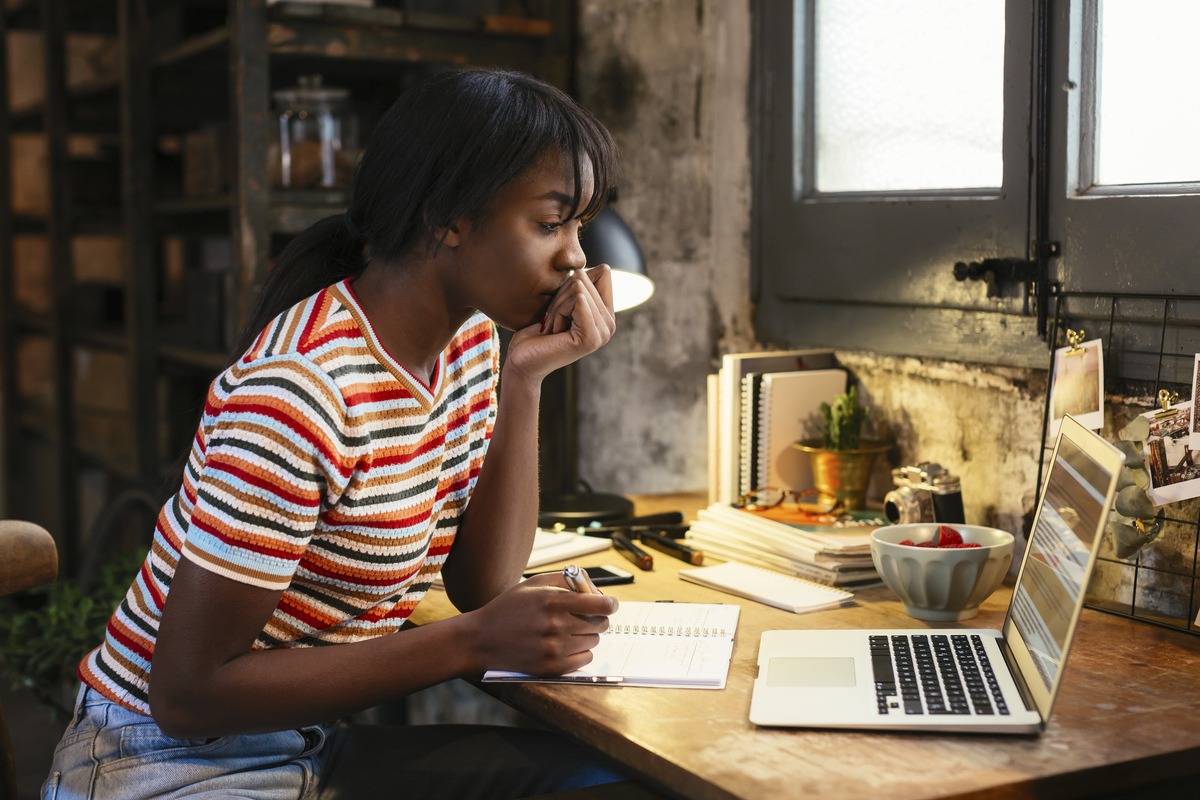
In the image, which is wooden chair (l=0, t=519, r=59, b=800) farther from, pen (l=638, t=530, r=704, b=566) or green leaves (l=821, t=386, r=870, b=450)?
green leaves (l=821, t=386, r=870, b=450)

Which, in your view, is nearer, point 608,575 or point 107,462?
point 608,575

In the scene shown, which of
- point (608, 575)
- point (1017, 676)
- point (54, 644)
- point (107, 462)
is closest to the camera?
point (1017, 676)

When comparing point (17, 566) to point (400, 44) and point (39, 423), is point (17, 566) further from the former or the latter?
point (39, 423)

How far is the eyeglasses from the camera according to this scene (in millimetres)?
1863

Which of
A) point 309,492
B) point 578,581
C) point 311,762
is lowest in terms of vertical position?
point 311,762

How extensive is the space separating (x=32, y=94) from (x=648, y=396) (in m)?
3.17

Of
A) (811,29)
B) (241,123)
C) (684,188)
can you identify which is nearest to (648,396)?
(684,188)

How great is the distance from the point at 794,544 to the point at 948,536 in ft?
0.82

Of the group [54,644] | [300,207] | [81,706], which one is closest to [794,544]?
[81,706]

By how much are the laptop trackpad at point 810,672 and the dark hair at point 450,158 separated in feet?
1.89

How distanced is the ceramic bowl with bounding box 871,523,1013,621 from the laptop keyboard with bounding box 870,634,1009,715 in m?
0.11

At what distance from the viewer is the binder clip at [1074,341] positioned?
1586 millimetres

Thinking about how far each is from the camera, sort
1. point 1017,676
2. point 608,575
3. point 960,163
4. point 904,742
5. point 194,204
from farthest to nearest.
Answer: point 194,204, point 960,163, point 608,575, point 1017,676, point 904,742

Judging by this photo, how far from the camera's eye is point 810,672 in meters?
1.21
